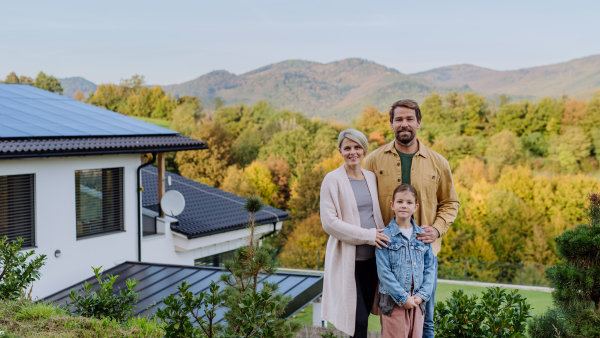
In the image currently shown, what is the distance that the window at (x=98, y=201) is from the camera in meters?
7.37

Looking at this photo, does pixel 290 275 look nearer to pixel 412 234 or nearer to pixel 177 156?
pixel 412 234

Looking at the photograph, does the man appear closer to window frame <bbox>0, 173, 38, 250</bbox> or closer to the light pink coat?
the light pink coat

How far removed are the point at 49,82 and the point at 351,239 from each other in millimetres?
67746

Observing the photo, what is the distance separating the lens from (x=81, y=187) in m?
7.37

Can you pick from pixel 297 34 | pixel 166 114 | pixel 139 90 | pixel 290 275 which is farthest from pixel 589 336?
pixel 297 34

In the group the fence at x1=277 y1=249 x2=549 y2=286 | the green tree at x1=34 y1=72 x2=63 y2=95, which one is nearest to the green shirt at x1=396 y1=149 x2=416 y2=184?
the fence at x1=277 y1=249 x2=549 y2=286

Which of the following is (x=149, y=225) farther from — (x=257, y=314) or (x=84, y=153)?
(x=257, y=314)

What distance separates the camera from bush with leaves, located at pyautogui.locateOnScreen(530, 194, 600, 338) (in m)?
3.52

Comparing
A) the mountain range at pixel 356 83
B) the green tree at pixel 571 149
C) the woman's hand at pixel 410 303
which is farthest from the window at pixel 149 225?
the mountain range at pixel 356 83

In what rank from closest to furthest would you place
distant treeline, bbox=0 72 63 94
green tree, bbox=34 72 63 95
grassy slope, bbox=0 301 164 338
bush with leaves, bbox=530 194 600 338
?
bush with leaves, bbox=530 194 600 338 → grassy slope, bbox=0 301 164 338 → distant treeline, bbox=0 72 63 94 → green tree, bbox=34 72 63 95

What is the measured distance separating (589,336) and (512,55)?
108319mm

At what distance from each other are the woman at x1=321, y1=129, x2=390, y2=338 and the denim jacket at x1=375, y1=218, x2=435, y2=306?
7 cm

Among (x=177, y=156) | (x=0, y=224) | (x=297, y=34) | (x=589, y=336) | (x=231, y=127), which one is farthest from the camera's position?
(x=297, y=34)

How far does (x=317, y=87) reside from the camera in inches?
4119
